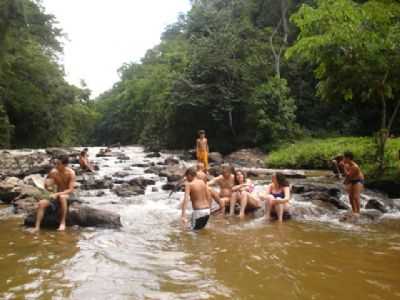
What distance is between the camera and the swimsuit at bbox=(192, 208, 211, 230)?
8.16 m

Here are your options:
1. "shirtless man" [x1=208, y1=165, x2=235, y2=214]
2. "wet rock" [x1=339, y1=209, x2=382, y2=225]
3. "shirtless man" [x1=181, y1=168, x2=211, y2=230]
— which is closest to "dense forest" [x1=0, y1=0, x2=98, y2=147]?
"shirtless man" [x1=208, y1=165, x2=235, y2=214]

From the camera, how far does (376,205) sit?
1080 cm

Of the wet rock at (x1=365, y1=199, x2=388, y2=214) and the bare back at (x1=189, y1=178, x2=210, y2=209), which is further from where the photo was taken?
the wet rock at (x1=365, y1=199, x2=388, y2=214)

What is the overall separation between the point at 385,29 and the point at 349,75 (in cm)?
150

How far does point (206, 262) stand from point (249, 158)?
922 inches

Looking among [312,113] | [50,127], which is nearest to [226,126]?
[312,113]

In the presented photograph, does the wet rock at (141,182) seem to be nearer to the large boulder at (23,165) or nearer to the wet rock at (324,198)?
the large boulder at (23,165)

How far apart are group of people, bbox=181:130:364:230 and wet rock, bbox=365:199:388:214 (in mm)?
918

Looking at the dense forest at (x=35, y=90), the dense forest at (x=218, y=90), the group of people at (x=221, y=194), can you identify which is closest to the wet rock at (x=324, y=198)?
the group of people at (x=221, y=194)

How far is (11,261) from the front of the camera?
5.87 metres

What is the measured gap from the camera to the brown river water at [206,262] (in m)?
4.67

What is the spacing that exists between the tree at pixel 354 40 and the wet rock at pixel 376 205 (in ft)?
11.4

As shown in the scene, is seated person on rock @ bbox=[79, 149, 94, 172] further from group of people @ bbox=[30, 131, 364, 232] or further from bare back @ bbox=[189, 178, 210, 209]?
bare back @ bbox=[189, 178, 210, 209]

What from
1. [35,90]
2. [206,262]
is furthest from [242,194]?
[35,90]
